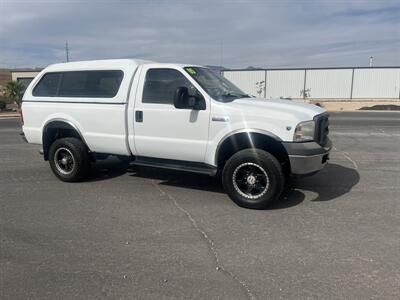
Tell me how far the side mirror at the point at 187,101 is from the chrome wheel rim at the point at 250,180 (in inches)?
41.5

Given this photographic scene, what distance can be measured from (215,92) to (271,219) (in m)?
2.07

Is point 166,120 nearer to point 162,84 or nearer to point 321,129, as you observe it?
point 162,84

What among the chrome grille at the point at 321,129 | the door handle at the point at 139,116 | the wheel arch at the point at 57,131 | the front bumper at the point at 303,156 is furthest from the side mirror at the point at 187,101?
the wheel arch at the point at 57,131

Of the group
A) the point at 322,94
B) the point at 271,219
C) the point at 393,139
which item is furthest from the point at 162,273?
the point at 322,94

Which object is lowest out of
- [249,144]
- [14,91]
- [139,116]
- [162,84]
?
[14,91]

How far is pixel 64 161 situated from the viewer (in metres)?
7.14

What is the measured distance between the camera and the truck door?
5.95 meters

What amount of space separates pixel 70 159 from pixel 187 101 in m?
2.60

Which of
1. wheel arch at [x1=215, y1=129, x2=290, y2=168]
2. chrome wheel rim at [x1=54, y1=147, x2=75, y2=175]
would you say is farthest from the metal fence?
wheel arch at [x1=215, y1=129, x2=290, y2=168]

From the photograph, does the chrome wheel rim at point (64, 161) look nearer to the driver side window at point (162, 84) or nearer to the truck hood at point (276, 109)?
the driver side window at point (162, 84)

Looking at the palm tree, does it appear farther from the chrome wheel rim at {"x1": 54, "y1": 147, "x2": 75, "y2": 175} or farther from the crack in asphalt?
the crack in asphalt

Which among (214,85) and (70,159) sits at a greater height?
(214,85)

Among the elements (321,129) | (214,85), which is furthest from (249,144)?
(214,85)

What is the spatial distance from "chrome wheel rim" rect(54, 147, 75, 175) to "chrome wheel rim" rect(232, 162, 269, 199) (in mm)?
3034
